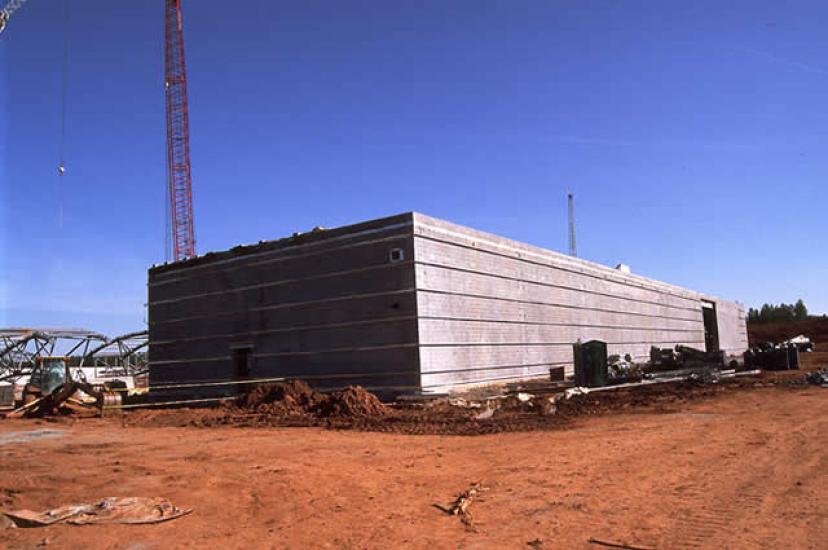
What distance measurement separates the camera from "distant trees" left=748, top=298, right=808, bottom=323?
11844 centimetres

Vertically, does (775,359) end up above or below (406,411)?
above

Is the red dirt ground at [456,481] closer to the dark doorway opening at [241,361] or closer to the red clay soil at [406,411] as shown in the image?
the red clay soil at [406,411]

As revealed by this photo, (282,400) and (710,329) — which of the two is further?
(710,329)

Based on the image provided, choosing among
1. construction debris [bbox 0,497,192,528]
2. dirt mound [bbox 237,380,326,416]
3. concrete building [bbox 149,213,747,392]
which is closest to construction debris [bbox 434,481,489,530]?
construction debris [bbox 0,497,192,528]

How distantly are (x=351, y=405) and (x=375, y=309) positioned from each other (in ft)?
14.8

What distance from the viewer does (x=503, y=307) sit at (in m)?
25.5

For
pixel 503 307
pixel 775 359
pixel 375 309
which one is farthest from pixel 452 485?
pixel 775 359

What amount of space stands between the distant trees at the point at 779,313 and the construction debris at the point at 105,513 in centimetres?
12921

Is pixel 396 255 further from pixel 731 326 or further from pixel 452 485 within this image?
pixel 731 326

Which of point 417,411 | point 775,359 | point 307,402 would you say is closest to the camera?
point 417,411

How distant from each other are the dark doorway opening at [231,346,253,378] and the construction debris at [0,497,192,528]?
723 inches

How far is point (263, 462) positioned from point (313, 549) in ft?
14.6

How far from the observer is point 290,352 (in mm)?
24078

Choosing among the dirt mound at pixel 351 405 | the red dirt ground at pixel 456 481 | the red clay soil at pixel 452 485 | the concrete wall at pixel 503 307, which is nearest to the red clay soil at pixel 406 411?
the dirt mound at pixel 351 405
